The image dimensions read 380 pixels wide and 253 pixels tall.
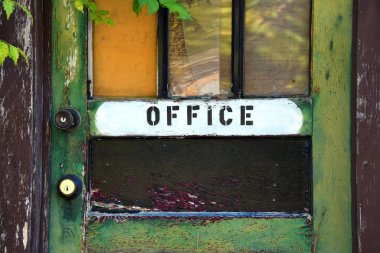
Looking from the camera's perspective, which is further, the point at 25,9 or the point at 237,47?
the point at 237,47

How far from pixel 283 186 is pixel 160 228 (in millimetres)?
485

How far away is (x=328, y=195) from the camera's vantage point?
241 centimetres

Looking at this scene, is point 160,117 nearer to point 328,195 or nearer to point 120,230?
point 120,230

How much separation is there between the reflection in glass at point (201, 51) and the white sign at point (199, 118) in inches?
2.7

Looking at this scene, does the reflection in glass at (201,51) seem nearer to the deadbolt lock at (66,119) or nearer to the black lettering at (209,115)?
the black lettering at (209,115)

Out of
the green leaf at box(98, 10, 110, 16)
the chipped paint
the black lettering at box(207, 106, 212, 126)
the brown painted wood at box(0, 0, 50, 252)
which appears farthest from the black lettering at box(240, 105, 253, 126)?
the chipped paint

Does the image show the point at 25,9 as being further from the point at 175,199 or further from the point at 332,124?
the point at 332,124

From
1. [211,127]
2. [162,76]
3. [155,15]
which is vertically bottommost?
[211,127]

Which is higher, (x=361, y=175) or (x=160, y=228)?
(x=361, y=175)

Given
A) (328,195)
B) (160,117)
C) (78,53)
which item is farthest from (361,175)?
(78,53)

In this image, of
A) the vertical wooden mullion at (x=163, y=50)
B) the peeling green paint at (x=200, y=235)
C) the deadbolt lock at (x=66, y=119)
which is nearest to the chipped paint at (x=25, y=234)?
the peeling green paint at (x=200, y=235)

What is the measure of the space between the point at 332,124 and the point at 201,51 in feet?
1.83

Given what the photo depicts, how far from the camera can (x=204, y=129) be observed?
244cm

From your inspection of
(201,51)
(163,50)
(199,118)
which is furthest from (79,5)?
(199,118)
